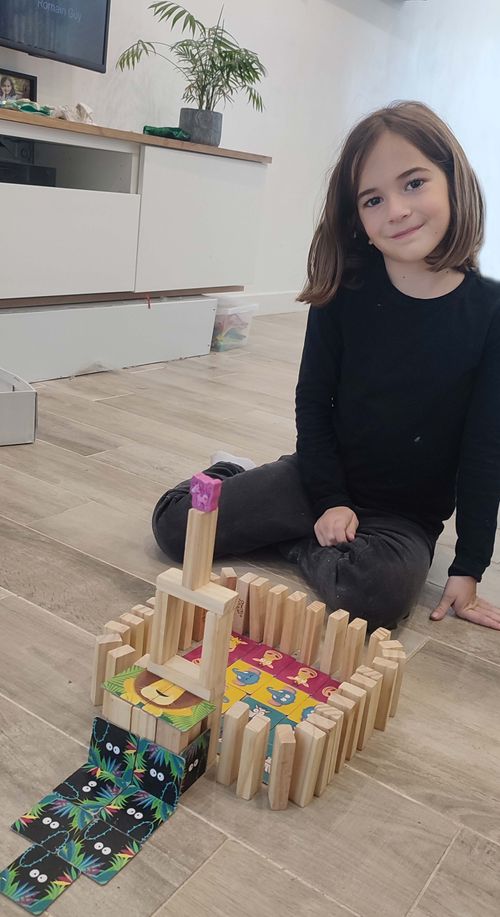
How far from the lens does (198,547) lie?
663 millimetres

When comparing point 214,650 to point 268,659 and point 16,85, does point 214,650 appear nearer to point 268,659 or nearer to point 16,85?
Answer: point 268,659

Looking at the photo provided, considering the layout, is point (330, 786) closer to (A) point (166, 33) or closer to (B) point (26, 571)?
(B) point (26, 571)

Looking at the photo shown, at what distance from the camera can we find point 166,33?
98.1 inches

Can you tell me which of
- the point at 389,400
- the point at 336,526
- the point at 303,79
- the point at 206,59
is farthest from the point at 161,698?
the point at 303,79

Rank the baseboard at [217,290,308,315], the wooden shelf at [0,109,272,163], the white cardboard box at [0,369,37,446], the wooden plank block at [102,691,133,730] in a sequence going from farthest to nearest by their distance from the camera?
1. the baseboard at [217,290,308,315]
2. the wooden shelf at [0,109,272,163]
3. the white cardboard box at [0,369,37,446]
4. the wooden plank block at [102,691,133,730]

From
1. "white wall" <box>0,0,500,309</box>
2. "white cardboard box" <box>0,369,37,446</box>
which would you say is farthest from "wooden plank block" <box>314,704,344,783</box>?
"white wall" <box>0,0,500,309</box>

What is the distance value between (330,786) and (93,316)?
5.08 ft

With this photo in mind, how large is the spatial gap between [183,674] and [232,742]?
0.07 m

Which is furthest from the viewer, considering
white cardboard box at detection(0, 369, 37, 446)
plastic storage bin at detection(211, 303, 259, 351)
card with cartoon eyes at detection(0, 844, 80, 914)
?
plastic storage bin at detection(211, 303, 259, 351)

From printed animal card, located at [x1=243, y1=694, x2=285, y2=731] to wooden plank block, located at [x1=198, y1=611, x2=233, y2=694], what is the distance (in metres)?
0.10

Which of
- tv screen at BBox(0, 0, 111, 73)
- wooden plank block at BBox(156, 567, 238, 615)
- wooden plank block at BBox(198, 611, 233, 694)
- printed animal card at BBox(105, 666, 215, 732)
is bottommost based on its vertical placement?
printed animal card at BBox(105, 666, 215, 732)

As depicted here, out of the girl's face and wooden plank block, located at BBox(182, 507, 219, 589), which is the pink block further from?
the girl's face

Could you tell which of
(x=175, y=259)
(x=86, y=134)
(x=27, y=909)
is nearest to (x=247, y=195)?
(x=175, y=259)

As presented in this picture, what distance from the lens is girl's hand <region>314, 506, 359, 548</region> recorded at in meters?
1.09
